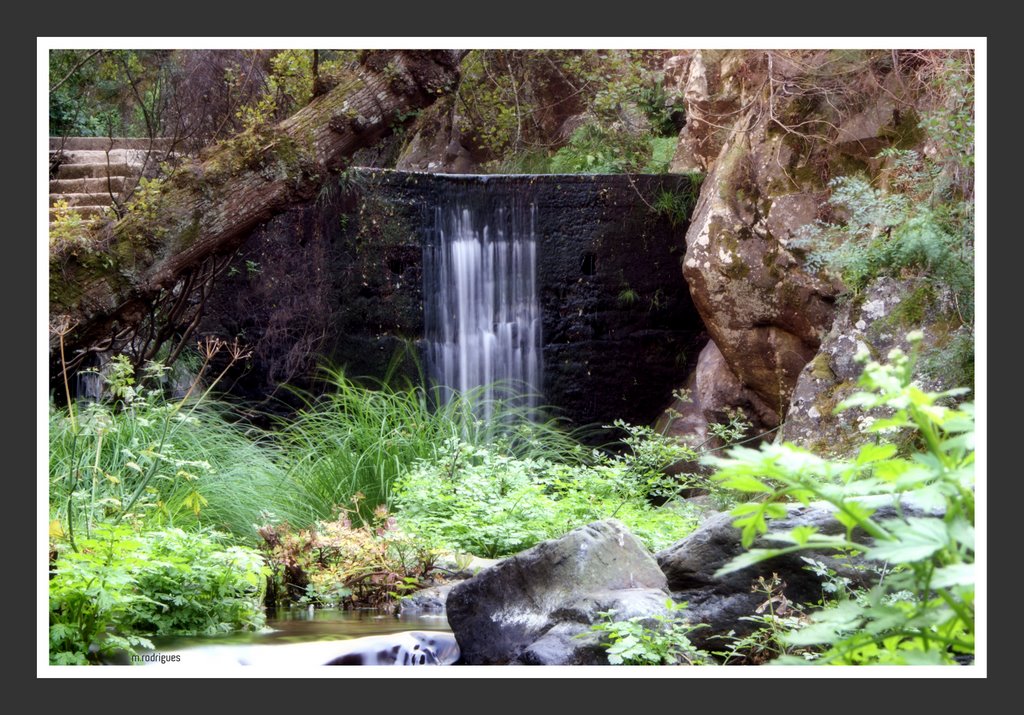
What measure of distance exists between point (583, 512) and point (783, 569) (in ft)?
4.92

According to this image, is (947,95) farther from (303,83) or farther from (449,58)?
(303,83)

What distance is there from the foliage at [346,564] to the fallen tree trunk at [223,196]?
1523 mm

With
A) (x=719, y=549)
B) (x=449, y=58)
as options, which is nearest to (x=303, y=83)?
(x=449, y=58)

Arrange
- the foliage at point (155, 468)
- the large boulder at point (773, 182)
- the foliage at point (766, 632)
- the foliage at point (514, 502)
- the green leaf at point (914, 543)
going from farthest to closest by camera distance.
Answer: the large boulder at point (773, 182) < the foliage at point (514, 502) < the foliage at point (155, 468) < the foliage at point (766, 632) < the green leaf at point (914, 543)

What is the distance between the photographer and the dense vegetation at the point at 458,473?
186 centimetres

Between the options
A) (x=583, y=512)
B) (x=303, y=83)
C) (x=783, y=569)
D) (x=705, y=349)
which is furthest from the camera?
(x=705, y=349)

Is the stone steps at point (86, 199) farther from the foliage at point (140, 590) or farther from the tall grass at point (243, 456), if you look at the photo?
the foliage at point (140, 590)

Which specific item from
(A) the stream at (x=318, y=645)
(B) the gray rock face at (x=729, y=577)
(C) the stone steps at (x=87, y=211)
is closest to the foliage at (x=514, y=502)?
(A) the stream at (x=318, y=645)

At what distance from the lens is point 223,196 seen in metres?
5.23

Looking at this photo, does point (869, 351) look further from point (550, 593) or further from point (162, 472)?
point (162, 472)

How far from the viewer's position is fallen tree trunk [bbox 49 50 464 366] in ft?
16.4

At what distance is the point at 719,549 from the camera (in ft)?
11.2

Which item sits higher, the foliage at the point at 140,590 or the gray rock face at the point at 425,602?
the foliage at the point at 140,590

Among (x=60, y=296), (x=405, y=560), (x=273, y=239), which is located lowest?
(x=405, y=560)
